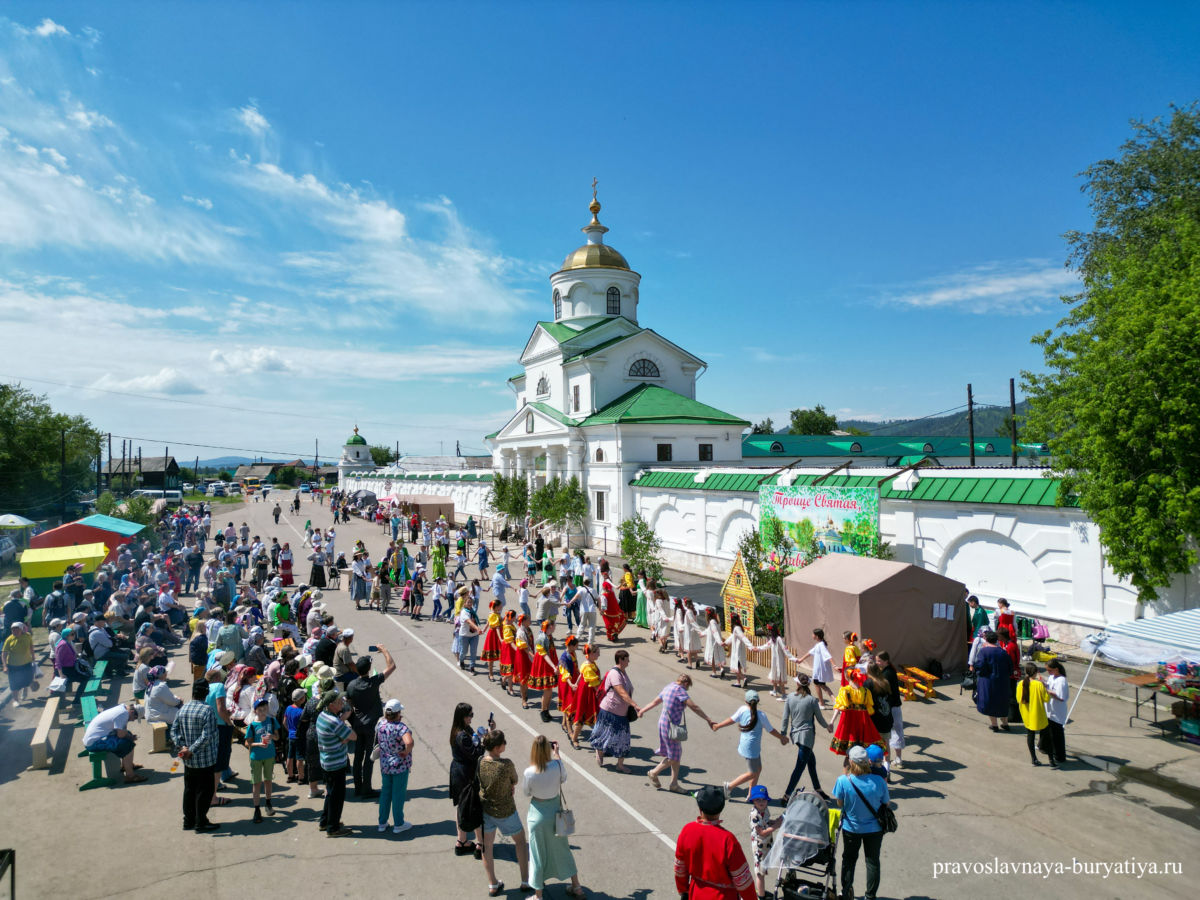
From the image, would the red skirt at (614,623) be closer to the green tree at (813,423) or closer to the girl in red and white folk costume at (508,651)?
the girl in red and white folk costume at (508,651)

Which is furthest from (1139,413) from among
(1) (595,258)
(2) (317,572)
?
(1) (595,258)

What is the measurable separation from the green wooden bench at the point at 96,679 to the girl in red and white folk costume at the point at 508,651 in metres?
6.79

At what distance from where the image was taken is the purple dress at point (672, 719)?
8.28m

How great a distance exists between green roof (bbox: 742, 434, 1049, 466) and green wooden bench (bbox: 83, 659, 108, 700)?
4228 cm

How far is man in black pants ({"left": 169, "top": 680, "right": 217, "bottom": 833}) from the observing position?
7.31 m

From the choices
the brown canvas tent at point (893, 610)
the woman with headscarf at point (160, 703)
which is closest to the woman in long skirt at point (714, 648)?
the brown canvas tent at point (893, 610)

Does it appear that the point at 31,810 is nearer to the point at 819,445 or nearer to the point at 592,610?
the point at 592,610

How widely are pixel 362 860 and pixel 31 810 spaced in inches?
180

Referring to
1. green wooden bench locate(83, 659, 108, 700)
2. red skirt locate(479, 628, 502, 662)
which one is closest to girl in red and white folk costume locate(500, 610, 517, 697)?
red skirt locate(479, 628, 502, 662)

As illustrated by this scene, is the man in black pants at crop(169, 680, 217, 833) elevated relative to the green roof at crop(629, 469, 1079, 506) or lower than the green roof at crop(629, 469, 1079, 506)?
lower

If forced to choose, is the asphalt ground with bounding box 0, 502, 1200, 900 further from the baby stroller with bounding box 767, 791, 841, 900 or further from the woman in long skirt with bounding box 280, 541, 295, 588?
the woman in long skirt with bounding box 280, 541, 295, 588

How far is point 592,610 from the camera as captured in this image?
1565cm

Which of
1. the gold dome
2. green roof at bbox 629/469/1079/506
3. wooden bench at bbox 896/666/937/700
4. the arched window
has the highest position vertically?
the gold dome

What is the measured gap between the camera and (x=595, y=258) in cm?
4309
